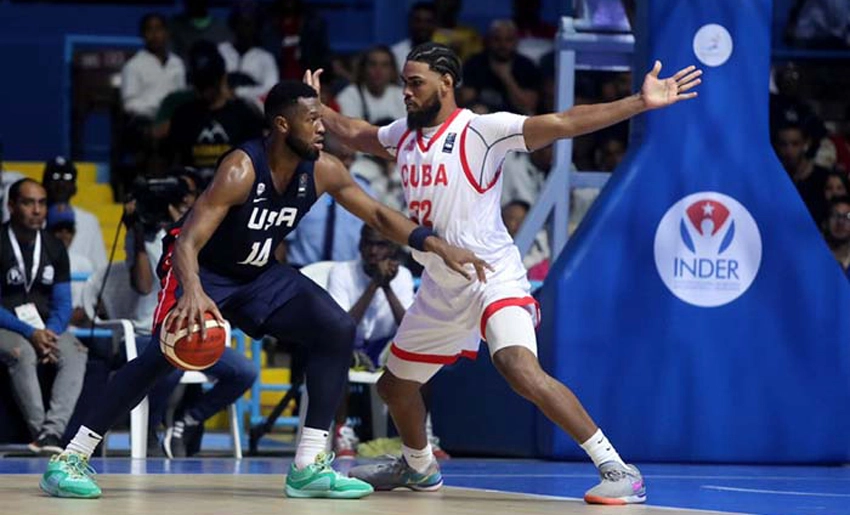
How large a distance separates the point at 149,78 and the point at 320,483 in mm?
9357

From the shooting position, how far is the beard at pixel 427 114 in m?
9.42

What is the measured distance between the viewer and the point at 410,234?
29.3ft

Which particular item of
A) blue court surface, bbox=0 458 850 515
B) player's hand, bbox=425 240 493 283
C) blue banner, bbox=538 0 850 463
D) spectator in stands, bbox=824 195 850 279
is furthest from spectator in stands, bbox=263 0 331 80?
player's hand, bbox=425 240 493 283

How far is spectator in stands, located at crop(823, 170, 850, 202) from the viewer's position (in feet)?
49.6

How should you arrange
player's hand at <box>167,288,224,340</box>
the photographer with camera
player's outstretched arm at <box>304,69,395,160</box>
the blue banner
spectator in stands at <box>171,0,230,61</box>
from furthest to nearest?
spectator in stands at <box>171,0,230,61</box> → the photographer with camera → the blue banner → player's outstretched arm at <box>304,69,395,160</box> → player's hand at <box>167,288,224,340</box>

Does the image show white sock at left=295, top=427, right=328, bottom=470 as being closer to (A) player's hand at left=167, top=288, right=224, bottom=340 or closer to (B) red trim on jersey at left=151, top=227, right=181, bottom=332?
(A) player's hand at left=167, top=288, right=224, bottom=340

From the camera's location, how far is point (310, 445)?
884 centimetres

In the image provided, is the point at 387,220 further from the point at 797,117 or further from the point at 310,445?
the point at 797,117

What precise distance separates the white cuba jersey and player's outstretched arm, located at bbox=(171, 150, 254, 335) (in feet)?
3.13

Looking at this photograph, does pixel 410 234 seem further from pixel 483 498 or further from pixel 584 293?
pixel 584 293

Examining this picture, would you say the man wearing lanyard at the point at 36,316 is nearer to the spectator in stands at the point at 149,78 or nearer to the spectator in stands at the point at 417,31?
the spectator in stands at the point at 149,78

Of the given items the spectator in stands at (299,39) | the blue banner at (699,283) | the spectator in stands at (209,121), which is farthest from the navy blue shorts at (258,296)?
the spectator in stands at (299,39)

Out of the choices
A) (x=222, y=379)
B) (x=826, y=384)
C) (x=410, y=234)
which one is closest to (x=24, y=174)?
(x=222, y=379)

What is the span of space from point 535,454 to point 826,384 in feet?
6.09
